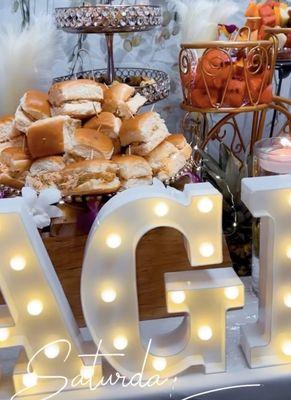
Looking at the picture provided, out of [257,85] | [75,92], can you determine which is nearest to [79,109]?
[75,92]

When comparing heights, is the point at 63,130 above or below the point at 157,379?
above

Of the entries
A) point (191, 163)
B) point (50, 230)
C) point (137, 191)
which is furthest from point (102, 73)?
point (137, 191)

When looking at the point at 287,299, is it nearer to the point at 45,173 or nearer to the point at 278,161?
the point at 278,161

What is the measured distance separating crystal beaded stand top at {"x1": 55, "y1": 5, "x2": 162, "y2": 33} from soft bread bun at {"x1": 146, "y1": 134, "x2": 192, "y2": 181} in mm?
227

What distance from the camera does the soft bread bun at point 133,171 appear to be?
77cm

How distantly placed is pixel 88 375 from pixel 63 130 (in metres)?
0.37

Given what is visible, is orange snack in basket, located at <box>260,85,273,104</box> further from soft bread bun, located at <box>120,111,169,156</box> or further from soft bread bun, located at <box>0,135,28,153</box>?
soft bread bun, located at <box>0,135,28,153</box>

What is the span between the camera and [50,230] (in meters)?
0.75

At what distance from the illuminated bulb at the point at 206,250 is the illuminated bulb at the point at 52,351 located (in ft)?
0.70

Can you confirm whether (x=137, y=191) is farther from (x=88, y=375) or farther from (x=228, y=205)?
(x=228, y=205)

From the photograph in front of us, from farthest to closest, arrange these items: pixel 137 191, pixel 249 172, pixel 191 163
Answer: pixel 249 172 < pixel 191 163 < pixel 137 191

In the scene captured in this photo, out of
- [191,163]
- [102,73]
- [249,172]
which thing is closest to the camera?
[191,163]

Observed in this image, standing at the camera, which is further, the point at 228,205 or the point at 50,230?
the point at 228,205

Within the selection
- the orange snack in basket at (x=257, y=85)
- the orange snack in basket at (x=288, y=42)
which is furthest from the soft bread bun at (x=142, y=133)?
the orange snack in basket at (x=288, y=42)
